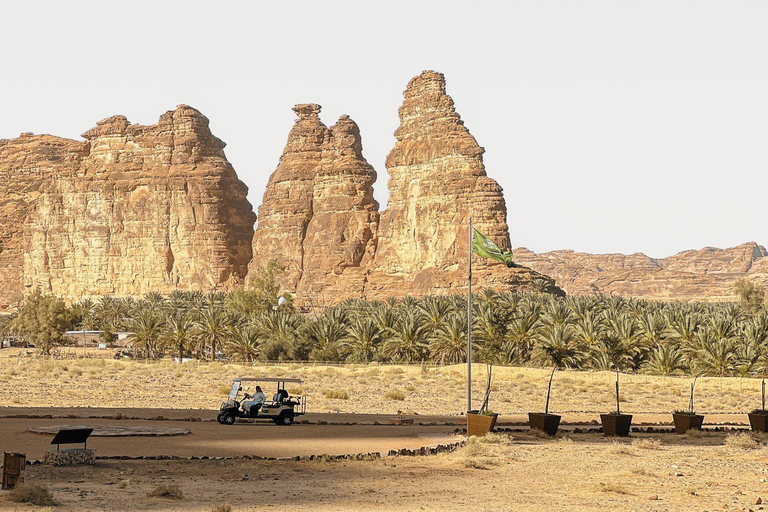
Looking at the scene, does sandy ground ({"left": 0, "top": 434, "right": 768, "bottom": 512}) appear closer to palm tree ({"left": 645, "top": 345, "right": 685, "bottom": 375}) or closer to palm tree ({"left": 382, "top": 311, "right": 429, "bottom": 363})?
palm tree ({"left": 645, "top": 345, "right": 685, "bottom": 375})

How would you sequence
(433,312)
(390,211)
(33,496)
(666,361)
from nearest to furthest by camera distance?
1. (33,496)
2. (666,361)
3. (433,312)
4. (390,211)

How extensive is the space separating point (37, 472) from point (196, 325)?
56.0 meters

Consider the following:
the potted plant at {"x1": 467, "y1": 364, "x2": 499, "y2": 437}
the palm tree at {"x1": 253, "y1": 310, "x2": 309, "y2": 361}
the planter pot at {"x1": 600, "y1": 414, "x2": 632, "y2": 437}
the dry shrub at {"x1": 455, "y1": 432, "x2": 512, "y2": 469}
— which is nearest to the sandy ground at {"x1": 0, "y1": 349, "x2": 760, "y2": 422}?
the palm tree at {"x1": 253, "y1": 310, "x2": 309, "y2": 361}

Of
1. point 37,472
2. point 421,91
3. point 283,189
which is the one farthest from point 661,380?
point 283,189

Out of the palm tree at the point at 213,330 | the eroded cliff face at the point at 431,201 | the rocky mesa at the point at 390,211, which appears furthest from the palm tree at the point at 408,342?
the eroded cliff face at the point at 431,201

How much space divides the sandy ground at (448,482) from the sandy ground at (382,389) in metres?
13.7

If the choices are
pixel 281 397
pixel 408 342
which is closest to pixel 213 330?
pixel 408 342

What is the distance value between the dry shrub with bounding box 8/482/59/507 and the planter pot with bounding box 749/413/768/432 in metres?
20.2

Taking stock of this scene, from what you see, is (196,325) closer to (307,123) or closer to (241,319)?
(241,319)

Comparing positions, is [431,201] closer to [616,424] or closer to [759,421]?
[759,421]

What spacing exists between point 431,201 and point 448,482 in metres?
103

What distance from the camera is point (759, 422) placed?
28328mm

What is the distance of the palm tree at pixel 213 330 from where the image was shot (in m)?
69.1

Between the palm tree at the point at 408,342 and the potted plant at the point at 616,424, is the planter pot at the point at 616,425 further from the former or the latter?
the palm tree at the point at 408,342
